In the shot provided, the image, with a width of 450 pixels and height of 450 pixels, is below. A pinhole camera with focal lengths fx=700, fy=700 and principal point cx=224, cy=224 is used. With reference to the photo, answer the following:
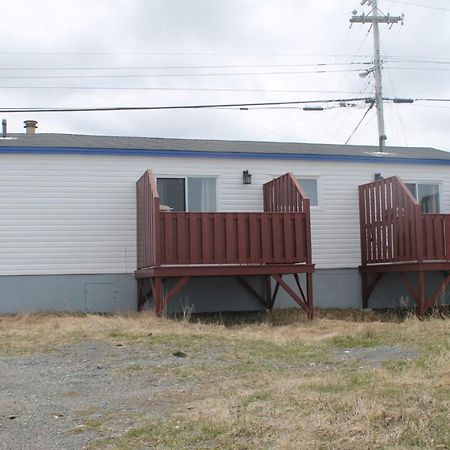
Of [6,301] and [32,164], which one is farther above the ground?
[32,164]

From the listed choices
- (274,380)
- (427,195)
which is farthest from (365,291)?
(274,380)

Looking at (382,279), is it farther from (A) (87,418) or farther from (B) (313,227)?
(A) (87,418)

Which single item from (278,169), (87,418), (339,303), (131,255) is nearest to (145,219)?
(131,255)

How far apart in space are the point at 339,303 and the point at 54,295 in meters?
6.77

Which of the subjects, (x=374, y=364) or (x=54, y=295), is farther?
(x=54, y=295)

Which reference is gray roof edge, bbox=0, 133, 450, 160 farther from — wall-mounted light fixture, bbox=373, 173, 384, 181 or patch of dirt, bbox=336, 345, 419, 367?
patch of dirt, bbox=336, 345, 419, 367

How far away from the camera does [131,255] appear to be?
15.7 m

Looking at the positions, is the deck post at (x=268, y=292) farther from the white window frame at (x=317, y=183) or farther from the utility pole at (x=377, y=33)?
the utility pole at (x=377, y=33)

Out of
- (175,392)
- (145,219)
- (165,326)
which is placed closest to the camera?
(175,392)

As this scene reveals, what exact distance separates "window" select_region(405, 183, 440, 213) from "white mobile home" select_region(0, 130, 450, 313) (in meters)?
0.17

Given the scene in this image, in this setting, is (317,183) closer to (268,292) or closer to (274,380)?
(268,292)

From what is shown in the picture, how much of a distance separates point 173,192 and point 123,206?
121 centimetres

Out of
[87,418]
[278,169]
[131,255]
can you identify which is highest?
[278,169]

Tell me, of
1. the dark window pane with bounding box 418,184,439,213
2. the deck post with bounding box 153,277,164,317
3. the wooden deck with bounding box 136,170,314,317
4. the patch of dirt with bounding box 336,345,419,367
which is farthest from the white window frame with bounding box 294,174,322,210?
the patch of dirt with bounding box 336,345,419,367
